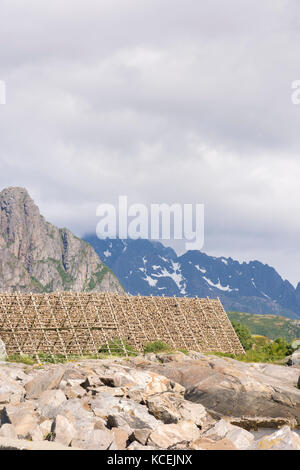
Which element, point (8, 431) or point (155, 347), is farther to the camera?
point (155, 347)

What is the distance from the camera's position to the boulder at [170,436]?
13.7 meters

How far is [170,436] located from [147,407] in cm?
Answer: 357

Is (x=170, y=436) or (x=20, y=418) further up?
(x=20, y=418)

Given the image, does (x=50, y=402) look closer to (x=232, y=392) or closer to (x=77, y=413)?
(x=77, y=413)

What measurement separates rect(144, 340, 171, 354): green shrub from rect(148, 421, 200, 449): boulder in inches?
909

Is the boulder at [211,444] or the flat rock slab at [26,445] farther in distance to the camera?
the boulder at [211,444]

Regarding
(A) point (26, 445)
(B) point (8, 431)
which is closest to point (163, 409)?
(B) point (8, 431)

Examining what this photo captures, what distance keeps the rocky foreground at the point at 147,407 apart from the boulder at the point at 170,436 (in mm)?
32

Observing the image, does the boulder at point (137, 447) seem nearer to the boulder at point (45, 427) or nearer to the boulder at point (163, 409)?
the boulder at point (45, 427)

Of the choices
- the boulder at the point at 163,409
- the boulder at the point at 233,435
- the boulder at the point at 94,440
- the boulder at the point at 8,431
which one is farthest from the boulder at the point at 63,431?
the boulder at the point at 163,409

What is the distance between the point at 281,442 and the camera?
12.8 meters

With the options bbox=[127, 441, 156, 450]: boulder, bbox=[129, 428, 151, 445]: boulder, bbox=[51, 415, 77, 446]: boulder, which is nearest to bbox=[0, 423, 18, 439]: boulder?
bbox=[51, 415, 77, 446]: boulder

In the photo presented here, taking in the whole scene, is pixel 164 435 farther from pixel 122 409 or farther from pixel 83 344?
pixel 83 344
